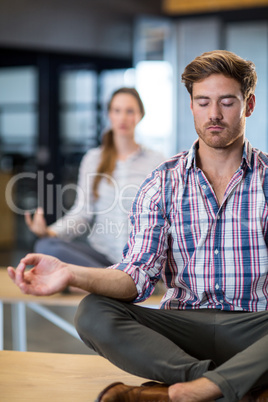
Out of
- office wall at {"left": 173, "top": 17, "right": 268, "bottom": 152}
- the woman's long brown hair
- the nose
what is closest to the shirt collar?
the nose

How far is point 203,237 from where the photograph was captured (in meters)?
1.74

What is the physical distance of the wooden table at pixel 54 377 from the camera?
166 centimetres

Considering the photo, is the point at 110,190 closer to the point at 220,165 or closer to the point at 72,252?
the point at 72,252

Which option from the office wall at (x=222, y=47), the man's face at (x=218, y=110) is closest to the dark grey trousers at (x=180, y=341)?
the man's face at (x=218, y=110)

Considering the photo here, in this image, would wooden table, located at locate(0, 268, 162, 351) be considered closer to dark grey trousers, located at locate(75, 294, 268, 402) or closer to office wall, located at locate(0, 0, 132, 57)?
dark grey trousers, located at locate(75, 294, 268, 402)

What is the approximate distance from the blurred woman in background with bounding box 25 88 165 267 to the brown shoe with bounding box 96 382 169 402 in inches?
48.6

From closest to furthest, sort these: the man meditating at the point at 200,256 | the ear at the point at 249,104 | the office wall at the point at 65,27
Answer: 1. the man meditating at the point at 200,256
2. the ear at the point at 249,104
3. the office wall at the point at 65,27

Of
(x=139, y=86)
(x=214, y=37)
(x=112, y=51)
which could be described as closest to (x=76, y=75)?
(x=112, y=51)

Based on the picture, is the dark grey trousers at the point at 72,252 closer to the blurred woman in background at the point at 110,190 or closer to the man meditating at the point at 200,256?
the blurred woman in background at the point at 110,190

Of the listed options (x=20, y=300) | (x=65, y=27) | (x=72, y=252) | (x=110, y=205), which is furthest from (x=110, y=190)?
(x=65, y=27)

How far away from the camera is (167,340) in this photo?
159 centimetres

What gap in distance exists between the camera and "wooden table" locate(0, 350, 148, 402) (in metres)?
1.66

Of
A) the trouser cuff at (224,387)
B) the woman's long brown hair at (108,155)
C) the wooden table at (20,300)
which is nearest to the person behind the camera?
the trouser cuff at (224,387)

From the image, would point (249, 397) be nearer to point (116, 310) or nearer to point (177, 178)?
point (116, 310)
